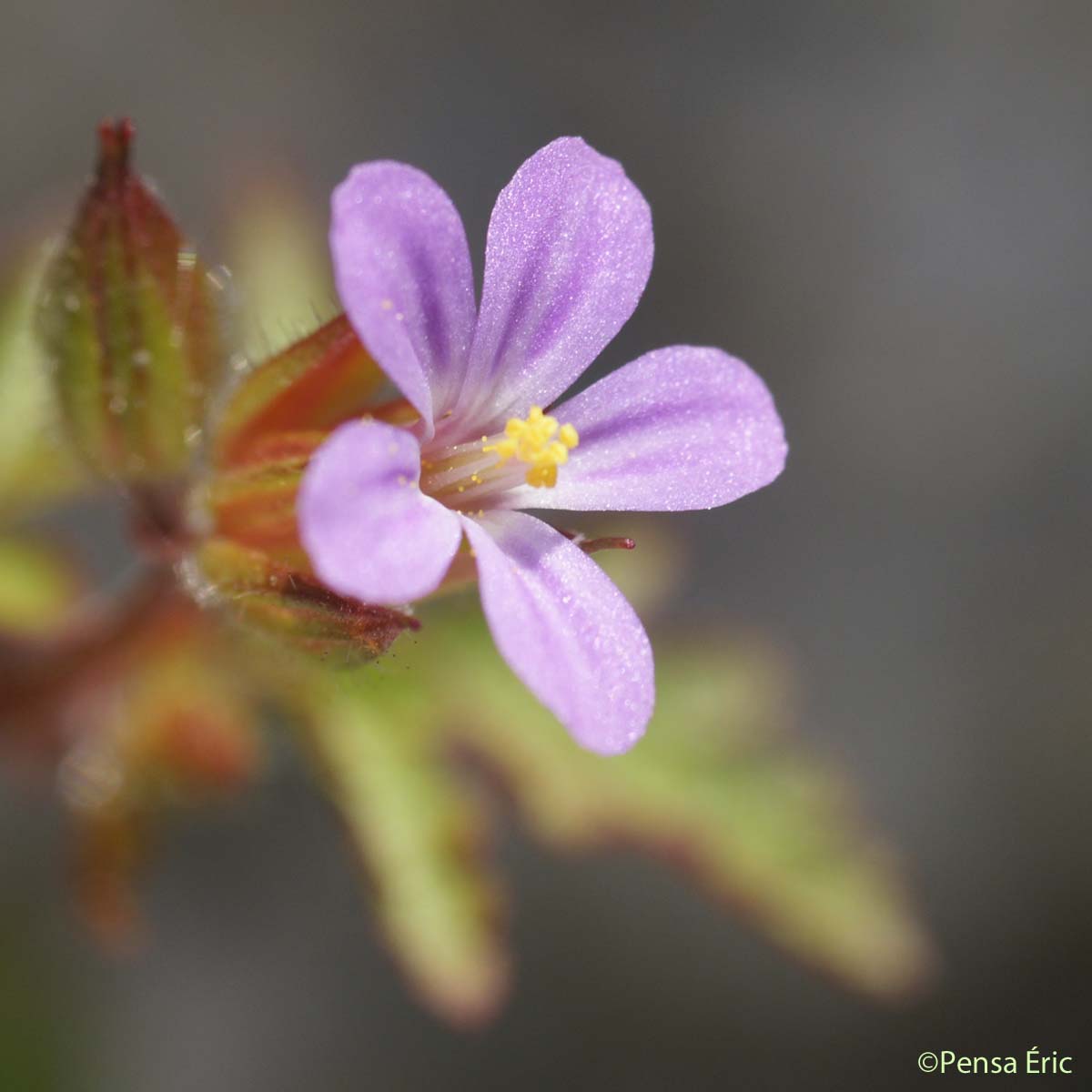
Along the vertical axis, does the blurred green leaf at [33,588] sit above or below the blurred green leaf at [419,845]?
above

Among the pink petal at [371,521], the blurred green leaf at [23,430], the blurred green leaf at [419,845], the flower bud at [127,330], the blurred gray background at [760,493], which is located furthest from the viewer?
the blurred gray background at [760,493]

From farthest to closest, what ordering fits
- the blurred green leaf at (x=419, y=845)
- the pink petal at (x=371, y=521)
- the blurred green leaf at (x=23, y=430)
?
the blurred green leaf at (x=23, y=430)
the blurred green leaf at (x=419, y=845)
the pink petal at (x=371, y=521)

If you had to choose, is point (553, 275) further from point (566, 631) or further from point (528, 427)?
point (566, 631)

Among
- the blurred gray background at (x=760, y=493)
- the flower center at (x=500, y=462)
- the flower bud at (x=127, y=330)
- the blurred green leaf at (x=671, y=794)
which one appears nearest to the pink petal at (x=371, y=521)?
the flower center at (x=500, y=462)

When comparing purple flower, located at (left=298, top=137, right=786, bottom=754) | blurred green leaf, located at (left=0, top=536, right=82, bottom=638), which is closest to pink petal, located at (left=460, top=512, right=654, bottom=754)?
purple flower, located at (left=298, top=137, right=786, bottom=754)

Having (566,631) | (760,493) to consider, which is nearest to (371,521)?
(566,631)

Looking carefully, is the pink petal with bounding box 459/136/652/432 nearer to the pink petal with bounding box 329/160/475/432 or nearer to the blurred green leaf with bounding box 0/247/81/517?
the pink petal with bounding box 329/160/475/432

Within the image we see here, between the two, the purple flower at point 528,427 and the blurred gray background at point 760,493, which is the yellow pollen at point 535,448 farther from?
the blurred gray background at point 760,493

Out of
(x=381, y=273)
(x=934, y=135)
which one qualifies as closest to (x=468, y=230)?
(x=934, y=135)

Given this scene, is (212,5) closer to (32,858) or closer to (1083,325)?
(32,858)
